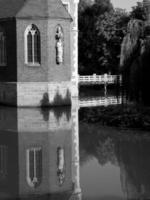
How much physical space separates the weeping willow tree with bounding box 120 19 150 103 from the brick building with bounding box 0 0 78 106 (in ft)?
17.0

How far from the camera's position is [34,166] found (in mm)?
11898

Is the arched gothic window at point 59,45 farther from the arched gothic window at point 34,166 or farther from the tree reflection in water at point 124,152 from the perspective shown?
the arched gothic window at point 34,166

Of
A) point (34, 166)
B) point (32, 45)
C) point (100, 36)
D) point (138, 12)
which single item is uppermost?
point (138, 12)

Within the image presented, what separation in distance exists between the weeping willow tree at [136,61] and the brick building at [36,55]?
5.17 meters

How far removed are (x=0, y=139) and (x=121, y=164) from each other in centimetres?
469

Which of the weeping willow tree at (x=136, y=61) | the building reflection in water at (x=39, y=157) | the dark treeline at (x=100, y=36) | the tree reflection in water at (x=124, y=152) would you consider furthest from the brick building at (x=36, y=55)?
the dark treeline at (x=100, y=36)

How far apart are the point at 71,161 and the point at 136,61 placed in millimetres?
8304

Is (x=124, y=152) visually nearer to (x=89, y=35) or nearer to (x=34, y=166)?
(x=34, y=166)

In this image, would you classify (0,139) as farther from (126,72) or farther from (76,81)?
(76,81)

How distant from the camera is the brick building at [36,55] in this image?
24.6m

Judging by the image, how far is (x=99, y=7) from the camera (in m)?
42.5

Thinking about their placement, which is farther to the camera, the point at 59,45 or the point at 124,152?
the point at 59,45

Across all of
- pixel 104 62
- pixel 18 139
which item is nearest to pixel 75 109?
pixel 18 139

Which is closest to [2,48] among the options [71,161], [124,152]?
[124,152]
